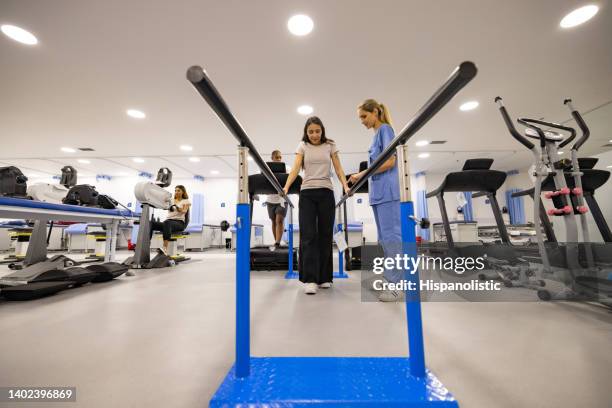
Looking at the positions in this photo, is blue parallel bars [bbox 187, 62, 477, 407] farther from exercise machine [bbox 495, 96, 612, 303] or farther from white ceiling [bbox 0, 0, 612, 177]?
white ceiling [bbox 0, 0, 612, 177]

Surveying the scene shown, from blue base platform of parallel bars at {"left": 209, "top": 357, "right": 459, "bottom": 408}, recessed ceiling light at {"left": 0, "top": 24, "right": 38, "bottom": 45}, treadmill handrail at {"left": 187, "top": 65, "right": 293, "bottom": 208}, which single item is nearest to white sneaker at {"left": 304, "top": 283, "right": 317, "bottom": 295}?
blue base platform of parallel bars at {"left": 209, "top": 357, "right": 459, "bottom": 408}

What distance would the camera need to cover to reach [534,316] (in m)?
1.40

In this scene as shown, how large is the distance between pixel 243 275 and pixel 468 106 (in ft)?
17.9

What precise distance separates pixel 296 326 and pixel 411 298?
0.67 m

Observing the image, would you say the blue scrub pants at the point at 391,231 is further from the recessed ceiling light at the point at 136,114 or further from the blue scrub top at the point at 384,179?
the recessed ceiling light at the point at 136,114

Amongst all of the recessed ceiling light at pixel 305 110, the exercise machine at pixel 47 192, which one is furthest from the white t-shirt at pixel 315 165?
the recessed ceiling light at pixel 305 110

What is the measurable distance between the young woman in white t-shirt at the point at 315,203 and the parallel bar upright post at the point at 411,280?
1203 millimetres

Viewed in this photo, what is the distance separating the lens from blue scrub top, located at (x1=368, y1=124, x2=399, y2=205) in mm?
1784

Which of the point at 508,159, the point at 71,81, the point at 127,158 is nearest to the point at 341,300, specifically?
the point at 71,81

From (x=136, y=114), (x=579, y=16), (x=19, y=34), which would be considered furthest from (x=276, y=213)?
(x=579, y=16)

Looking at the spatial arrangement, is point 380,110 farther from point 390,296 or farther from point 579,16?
point 579,16

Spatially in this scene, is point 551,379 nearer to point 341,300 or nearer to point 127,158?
point 341,300

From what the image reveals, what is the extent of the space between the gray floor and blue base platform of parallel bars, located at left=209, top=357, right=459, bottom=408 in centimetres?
11

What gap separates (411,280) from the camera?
0.78m
